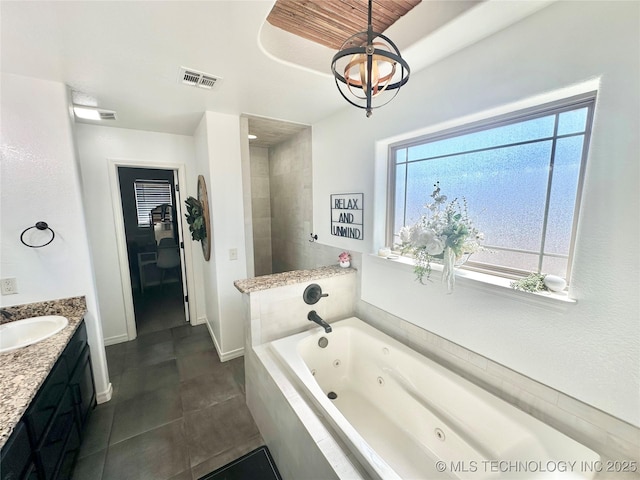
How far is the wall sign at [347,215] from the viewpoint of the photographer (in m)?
2.40

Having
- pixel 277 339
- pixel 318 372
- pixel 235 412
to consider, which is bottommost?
pixel 235 412

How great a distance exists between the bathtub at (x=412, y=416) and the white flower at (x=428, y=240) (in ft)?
2.67

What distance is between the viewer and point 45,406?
1.26 m

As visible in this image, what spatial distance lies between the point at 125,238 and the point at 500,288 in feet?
12.0

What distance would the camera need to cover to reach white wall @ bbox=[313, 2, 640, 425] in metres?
1.04

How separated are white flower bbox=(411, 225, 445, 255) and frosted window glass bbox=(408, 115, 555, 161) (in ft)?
2.20

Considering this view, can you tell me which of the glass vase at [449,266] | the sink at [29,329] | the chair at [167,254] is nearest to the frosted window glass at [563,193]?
the glass vase at [449,266]

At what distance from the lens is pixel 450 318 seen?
168 centimetres

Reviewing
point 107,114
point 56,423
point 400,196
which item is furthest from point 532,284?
point 107,114

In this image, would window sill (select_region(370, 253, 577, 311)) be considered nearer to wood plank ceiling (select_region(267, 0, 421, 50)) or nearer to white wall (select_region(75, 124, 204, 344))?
wood plank ceiling (select_region(267, 0, 421, 50))

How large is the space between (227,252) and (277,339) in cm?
113

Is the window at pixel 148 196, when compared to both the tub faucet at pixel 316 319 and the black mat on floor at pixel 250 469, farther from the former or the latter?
the black mat on floor at pixel 250 469

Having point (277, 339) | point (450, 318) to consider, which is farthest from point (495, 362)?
point (277, 339)

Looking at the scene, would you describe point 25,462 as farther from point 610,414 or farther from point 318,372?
point 610,414
